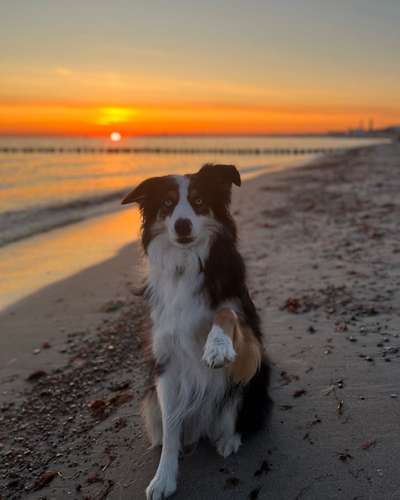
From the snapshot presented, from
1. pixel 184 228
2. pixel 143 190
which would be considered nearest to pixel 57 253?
pixel 143 190

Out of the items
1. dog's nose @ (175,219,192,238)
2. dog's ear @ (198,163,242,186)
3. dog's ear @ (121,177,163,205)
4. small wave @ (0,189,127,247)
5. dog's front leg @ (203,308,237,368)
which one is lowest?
small wave @ (0,189,127,247)

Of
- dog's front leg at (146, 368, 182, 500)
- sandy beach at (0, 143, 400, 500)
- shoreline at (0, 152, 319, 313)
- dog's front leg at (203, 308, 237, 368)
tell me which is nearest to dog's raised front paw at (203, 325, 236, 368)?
dog's front leg at (203, 308, 237, 368)

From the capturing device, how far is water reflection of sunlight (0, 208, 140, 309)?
8.19 meters

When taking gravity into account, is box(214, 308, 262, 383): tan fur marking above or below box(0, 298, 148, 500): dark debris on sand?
above

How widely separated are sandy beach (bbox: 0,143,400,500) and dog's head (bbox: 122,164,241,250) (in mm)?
446

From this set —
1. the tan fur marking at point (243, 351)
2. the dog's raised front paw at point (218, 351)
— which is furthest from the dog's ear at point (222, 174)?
the dog's raised front paw at point (218, 351)

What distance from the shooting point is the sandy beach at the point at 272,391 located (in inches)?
121

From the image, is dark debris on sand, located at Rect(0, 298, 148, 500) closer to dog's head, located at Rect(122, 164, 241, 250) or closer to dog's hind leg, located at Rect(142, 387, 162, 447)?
dog's hind leg, located at Rect(142, 387, 162, 447)

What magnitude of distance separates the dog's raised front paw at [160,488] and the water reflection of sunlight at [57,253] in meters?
4.77

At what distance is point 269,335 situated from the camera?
5160 millimetres

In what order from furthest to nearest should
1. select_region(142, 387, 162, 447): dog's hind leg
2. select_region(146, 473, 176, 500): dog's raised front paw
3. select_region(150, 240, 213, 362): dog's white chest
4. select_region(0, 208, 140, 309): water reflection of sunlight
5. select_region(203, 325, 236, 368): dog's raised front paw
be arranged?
select_region(0, 208, 140, 309): water reflection of sunlight
select_region(142, 387, 162, 447): dog's hind leg
select_region(150, 240, 213, 362): dog's white chest
select_region(146, 473, 176, 500): dog's raised front paw
select_region(203, 325, 236, 368): dog's raised front paw

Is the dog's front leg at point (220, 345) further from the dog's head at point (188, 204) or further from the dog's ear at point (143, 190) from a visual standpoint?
the dog's ear at point (143, 190)

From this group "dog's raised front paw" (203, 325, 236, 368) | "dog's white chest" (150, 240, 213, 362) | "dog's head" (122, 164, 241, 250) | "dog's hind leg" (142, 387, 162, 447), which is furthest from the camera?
"dog's hind leg" (142, 387, 162, 447)

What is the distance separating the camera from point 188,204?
339 cm
